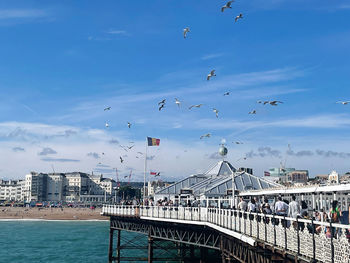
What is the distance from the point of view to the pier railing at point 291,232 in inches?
439

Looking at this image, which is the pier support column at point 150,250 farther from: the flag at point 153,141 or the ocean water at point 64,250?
the flag at point 153,141

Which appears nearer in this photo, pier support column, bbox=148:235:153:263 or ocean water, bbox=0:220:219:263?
pier support column, bbox=148:235:153:263

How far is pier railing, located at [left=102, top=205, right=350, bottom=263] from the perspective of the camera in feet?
36.6

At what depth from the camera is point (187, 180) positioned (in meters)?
60.5

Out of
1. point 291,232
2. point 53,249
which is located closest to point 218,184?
point 53,249

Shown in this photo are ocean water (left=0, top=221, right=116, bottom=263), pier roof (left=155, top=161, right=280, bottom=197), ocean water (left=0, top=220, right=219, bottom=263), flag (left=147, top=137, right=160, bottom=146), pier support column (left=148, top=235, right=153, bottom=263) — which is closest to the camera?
pier support column (left=148, top=235, right=153, bottom=263)

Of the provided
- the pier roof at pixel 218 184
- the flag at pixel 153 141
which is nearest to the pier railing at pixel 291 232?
the pier roof at pixel 218 184

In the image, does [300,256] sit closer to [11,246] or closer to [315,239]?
[315,239]

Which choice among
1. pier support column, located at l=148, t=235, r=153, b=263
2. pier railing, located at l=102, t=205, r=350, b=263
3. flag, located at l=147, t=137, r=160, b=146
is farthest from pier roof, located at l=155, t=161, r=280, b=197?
pier railing, located at l=102, t=205, r=350, b=263

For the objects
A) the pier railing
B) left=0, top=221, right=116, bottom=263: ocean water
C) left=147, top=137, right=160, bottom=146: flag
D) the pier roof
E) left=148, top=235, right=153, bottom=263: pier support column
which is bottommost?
left=0, top=221, right=116, bottom=263: ocean water

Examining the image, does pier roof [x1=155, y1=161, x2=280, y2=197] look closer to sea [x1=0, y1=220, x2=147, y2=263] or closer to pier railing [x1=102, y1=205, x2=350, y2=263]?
sea [x1=0, y1=220, x2=147, y2=263]

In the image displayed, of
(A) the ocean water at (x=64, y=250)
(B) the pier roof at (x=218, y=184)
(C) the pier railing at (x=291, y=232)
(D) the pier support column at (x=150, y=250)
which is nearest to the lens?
(C) the pier railing at (x=291, y=232)

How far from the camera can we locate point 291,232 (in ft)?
46.0

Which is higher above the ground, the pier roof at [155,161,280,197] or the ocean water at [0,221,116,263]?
the pier roof at [155,161,280,197]
